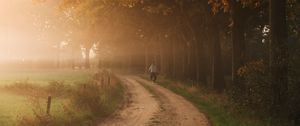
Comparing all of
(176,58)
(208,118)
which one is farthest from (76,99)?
(176,58)

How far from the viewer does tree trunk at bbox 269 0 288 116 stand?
1675cm

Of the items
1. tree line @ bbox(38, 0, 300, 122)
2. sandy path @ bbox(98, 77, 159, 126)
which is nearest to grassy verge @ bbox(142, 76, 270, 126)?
tree line @ bbox(38, 0, 300, 122)

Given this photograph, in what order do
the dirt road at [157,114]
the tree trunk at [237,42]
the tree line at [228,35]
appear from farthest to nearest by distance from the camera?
the tree trunk at [237,42] < the dirt road at [157,114] < the tree line at [228,35]

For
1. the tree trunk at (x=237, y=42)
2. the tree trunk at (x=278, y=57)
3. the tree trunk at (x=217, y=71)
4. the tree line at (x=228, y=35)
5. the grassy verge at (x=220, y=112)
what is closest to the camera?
the tree trunk at (x=278, y=57)

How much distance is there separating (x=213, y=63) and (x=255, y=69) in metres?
15.1

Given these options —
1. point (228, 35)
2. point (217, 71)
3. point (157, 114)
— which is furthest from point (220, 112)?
point (228, 35)

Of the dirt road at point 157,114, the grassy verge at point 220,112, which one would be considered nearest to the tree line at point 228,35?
the grassy verge at point 220,112

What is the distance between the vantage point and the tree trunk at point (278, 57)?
1675cm

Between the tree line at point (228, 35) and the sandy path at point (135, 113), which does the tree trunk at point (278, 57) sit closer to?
the tree line at point (228, 35)

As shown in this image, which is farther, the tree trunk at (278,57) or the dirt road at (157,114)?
the dirt road at (157,114)

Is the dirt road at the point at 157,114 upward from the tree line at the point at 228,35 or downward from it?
downward

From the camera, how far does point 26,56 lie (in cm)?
10019

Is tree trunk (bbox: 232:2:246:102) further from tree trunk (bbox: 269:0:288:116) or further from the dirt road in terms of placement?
tree trunk (bbox: 269:0:288:116)

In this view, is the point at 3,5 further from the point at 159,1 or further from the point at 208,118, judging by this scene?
the point at 208,118
